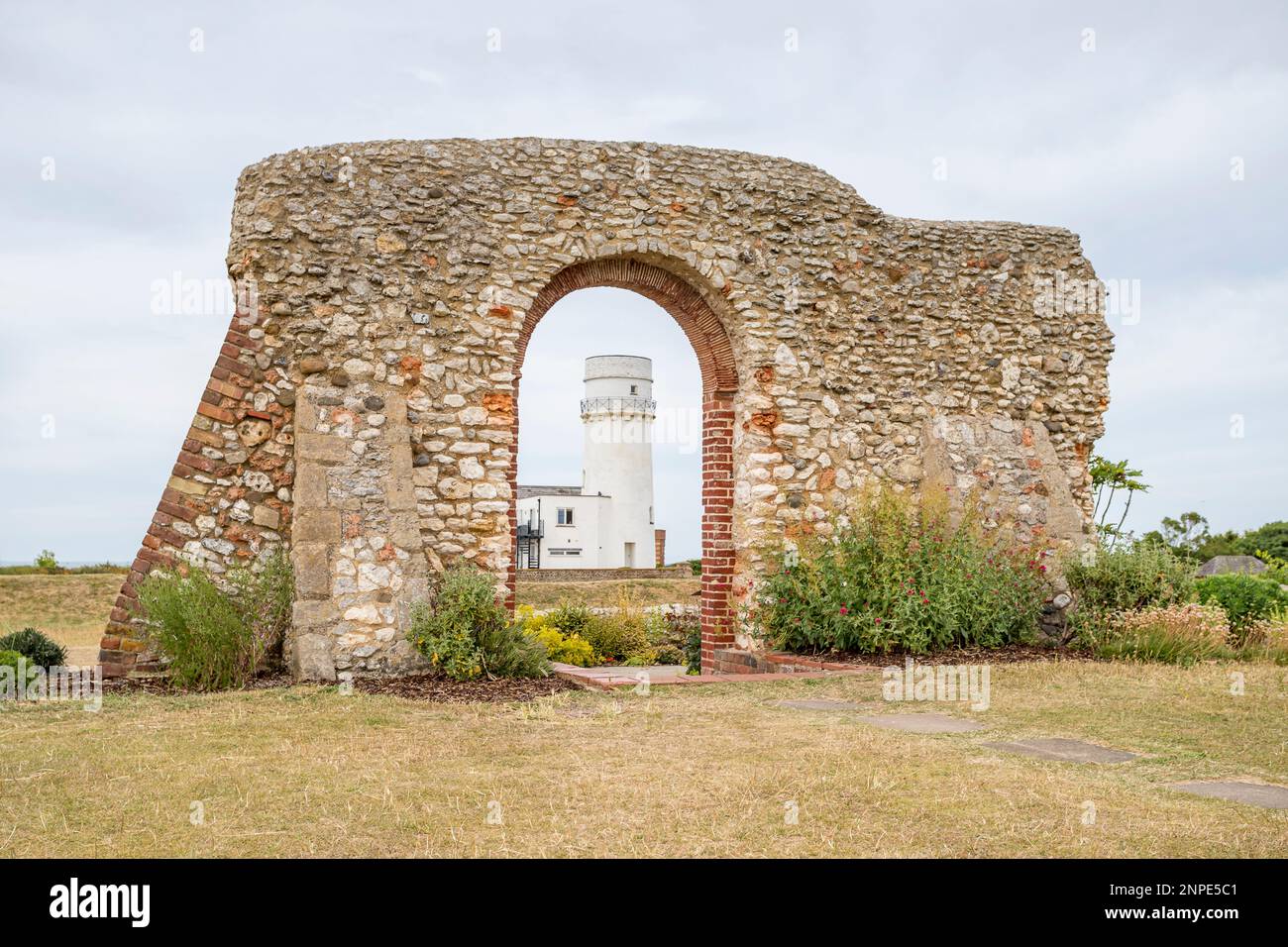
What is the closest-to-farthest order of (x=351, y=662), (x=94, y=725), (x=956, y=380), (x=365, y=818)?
(x=365, y=818)
(x=94, y=725)
(x=351, y=662)
(x=956, y=380)

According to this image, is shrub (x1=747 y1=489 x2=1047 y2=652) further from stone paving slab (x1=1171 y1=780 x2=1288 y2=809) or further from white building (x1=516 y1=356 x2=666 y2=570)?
white building (x1=516 y1=356 x2=666 y2=570)

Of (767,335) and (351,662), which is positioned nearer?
(351,662)

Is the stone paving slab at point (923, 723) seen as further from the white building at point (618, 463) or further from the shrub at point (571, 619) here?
the white building at point (618, 463)

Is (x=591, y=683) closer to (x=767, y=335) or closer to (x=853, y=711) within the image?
(x=853, y=711)

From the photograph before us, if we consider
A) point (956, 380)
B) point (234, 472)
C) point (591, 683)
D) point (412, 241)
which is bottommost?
point (591, 683)

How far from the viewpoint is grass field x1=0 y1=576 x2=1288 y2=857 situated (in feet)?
13.4

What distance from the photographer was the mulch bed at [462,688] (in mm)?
7777

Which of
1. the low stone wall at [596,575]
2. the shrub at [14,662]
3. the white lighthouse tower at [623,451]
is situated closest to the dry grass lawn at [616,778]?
the shrub at [14,662]

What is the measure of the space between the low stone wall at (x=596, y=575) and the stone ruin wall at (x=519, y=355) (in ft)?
48.6

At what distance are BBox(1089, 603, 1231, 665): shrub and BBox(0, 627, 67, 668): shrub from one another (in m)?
9.76

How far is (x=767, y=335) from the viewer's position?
1061 centimetres

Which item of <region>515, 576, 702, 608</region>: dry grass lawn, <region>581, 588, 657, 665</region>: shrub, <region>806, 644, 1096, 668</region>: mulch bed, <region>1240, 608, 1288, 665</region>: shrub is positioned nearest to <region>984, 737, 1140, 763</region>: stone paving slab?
<region>806, 644, 1096, 668</region>: mulch bed
